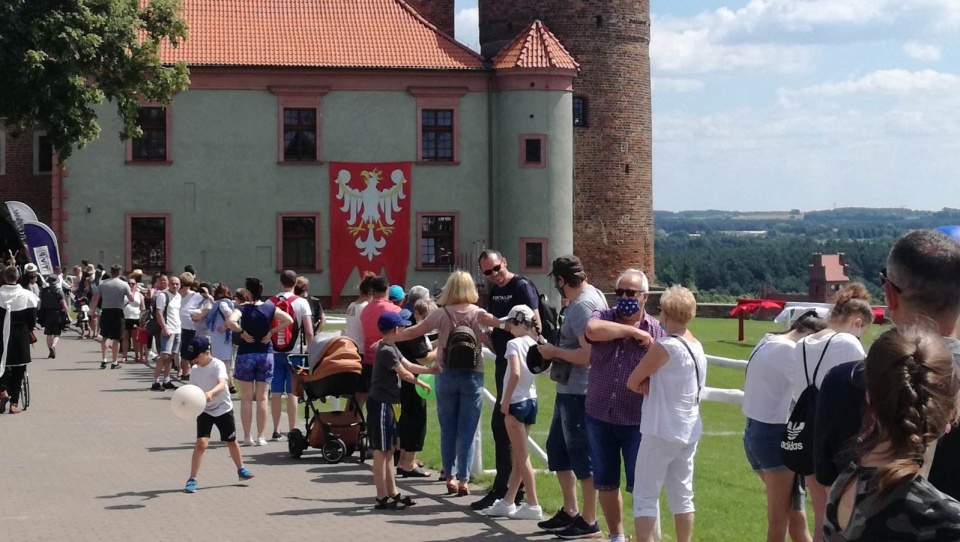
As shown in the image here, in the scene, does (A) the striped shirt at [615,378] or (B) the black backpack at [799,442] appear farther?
(A) the striped shirt at [615,378]

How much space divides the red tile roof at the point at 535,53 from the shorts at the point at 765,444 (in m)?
38.9

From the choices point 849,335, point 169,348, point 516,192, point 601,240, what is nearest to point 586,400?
point 849,335

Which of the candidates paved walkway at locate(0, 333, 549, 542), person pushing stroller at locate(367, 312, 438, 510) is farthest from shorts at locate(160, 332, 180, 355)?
person pushing stroller at locate(367, 312, 438, 510)

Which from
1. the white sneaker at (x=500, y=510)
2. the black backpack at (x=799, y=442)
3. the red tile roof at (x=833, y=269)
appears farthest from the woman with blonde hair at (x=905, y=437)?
the red tile roof at (x=833, y=269)

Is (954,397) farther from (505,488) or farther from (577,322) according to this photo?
(505,488)

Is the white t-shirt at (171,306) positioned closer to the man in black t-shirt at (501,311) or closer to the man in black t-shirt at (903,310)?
the man in black t-shirt at (501,311)

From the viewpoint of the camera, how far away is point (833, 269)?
150000 mm

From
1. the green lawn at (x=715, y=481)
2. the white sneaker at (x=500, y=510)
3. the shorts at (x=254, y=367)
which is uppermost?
the shorts at (x=254, y=367)

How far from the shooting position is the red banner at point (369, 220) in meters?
46.0

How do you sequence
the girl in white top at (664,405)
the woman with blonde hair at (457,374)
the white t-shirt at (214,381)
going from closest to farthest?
the girl in white top at (664,405)
the woman with blonde hair at (457,374)
the white t-shirt at (214,381)

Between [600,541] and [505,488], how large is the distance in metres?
1.63

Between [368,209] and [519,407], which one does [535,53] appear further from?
[519,407]

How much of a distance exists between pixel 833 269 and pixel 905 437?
151 m

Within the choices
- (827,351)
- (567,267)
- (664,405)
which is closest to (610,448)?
(664,405)
